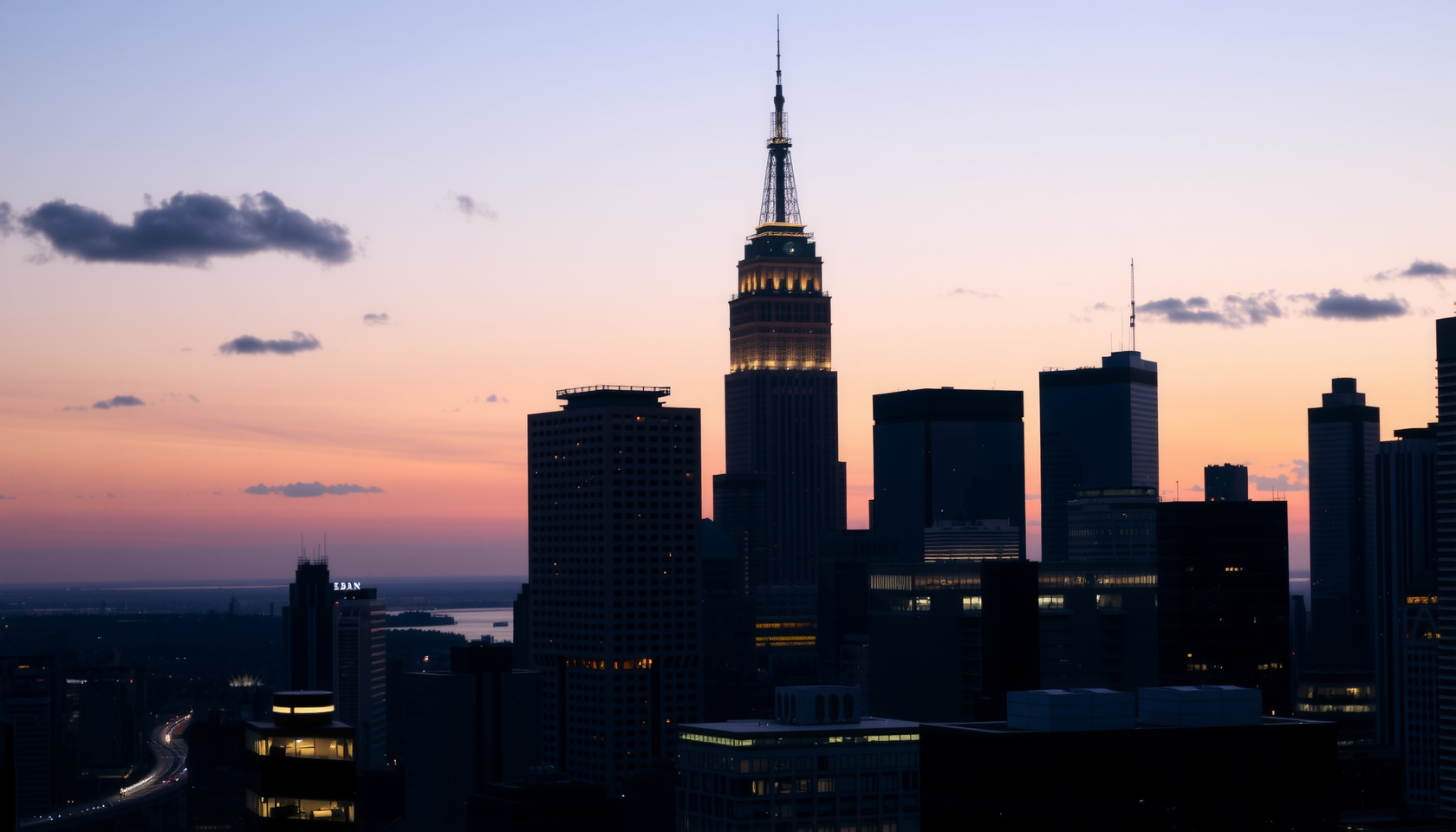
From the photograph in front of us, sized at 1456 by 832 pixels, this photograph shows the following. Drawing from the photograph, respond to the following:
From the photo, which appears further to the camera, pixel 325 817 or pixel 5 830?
pixel 325 817

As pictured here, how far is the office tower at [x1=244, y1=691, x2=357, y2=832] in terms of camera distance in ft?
473

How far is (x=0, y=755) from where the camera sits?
8925cm

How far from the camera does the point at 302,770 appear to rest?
145 m

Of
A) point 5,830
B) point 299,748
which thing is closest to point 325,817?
point 299,748

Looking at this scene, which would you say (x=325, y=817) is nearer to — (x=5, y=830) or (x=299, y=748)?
(x=299, y=748)

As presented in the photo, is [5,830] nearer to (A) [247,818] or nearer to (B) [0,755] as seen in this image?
(B) [0,755]

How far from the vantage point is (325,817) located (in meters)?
144

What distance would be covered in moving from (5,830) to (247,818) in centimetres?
6017

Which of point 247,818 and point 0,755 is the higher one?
point 0,755

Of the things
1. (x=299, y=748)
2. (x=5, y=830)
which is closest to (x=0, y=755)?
(x=5, y=830)

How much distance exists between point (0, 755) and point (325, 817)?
57089 mm

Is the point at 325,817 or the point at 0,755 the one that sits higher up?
A: the point at 0,755

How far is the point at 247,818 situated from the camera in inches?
5842

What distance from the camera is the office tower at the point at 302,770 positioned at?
473 ft
